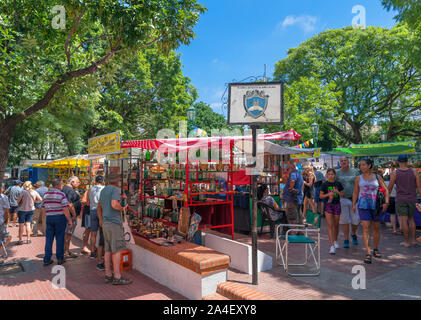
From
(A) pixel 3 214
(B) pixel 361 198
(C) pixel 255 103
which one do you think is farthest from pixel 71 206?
(B) pixel 361 198

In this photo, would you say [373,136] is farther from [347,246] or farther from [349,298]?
[349,298]

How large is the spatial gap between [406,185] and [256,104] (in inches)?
158

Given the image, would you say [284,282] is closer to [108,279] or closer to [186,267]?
[186,267]

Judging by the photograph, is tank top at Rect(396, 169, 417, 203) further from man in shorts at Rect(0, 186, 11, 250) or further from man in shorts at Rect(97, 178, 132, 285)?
man in shorts at Rect(0, 186, 11, 250)

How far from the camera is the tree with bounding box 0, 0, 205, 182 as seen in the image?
17.9 ft

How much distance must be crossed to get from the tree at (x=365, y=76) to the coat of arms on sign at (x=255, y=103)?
16.2m

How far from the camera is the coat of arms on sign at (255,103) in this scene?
4.43 metres

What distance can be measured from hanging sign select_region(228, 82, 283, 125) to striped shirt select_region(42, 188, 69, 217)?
3599mm

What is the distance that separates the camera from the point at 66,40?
5.75 metres

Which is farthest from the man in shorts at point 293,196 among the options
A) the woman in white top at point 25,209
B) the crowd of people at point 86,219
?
the woman in white top at point 25,209

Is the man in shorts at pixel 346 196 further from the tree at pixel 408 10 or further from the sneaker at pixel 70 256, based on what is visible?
the sneaker at pixel 70 256

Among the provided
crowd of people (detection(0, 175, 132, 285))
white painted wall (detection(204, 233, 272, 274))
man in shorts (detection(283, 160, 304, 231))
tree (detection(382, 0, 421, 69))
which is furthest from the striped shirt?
tree (detection(382, 0, 421, 69))
